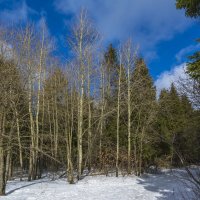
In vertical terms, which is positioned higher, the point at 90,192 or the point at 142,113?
the point at 142,113

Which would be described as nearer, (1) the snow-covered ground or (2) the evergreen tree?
(1) the snow-covered ground

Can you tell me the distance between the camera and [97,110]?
24.1 metres

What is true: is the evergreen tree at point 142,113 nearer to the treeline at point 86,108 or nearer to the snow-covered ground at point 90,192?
the treeline at point 86,108

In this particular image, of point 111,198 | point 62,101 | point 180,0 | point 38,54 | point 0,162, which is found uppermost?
point 38,54

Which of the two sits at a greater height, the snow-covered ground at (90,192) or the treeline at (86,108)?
the treeline at (86,108)

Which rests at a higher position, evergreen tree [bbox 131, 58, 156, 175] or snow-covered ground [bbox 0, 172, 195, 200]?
evergreen tree [bbox 131, 58, 156, 175]

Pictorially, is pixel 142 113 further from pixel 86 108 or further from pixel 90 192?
pixel 90 192

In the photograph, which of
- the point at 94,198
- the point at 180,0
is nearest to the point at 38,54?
the point at 94,198

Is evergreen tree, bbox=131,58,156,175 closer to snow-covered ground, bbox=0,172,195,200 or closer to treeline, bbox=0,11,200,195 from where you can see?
treeline, bbox=0,11,200,195

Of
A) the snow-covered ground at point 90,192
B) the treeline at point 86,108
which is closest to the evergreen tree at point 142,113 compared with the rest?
the treeline at point 86,108

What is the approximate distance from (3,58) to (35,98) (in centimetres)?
481

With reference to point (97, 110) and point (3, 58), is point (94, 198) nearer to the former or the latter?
point (3, 58)

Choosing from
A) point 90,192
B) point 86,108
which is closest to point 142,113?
point 86,108

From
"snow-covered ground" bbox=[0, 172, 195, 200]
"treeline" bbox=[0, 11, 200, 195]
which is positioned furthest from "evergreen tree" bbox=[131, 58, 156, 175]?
"snow-covered ground" bbox=[0, 172, 195, 200]
